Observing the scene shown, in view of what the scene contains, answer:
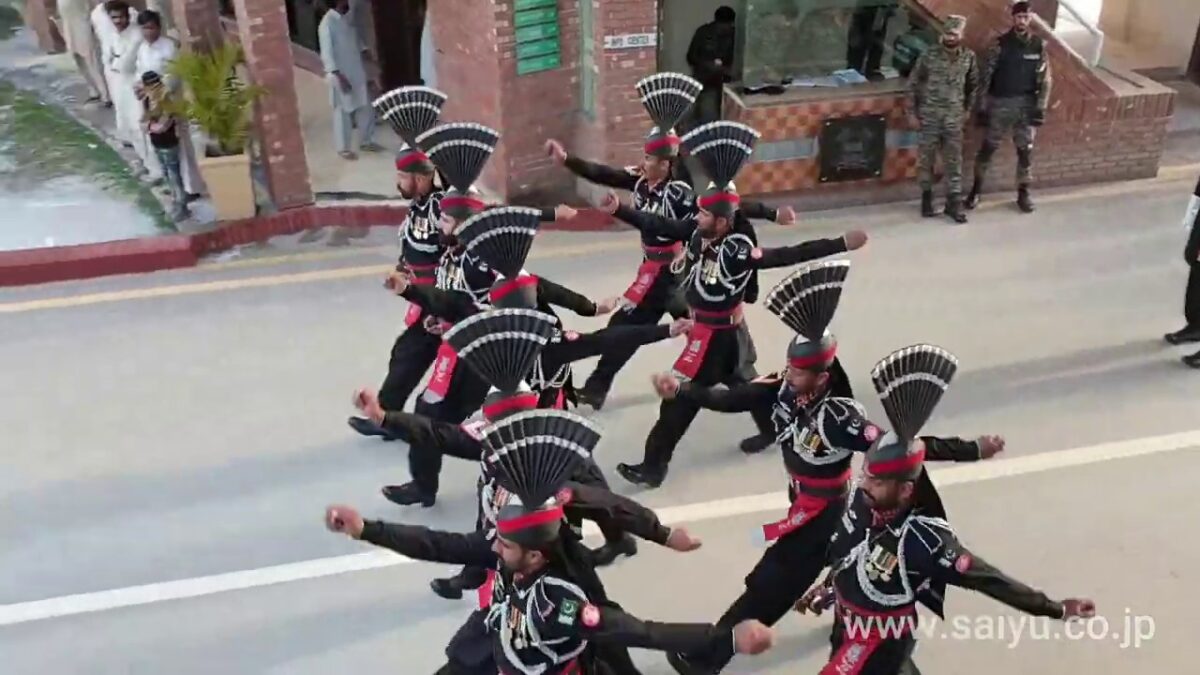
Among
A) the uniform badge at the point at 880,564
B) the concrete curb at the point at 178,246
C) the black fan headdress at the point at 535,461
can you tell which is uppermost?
the black fan headdress at the point at 535,461

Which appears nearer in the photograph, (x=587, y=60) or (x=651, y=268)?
(x=651, y=268)

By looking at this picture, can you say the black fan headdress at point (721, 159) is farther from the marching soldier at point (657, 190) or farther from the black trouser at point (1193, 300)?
the black trouser at point (1193, 300)

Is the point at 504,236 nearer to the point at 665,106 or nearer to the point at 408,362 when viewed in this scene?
the point at 408,362

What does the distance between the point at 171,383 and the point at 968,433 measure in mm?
4663

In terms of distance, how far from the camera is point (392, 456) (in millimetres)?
6156

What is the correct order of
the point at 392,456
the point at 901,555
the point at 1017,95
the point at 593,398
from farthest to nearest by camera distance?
1. the point at 1017,95
2. the point at 593,398
3. the point at 392,456
4. the point at 901,555

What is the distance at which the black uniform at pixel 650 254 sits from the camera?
244 inches

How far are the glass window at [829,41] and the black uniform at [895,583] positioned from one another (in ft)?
20.0

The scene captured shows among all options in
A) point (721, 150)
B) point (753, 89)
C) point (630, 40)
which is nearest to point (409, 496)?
point (721, 150)

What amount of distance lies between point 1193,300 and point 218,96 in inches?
265

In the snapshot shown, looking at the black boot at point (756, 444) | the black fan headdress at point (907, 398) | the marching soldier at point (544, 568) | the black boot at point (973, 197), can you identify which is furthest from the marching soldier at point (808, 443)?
the black boot at point (973, 197)

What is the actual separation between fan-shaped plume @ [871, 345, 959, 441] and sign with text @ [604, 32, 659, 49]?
211 inches

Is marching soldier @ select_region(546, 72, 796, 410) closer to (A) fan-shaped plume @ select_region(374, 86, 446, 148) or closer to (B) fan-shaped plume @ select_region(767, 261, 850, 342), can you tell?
(A) fan-shaped plume @ select_region(374, 86, 446, 148)

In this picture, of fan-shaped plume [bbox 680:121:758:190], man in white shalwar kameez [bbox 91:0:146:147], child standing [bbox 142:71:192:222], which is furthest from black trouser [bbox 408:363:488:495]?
man in white shalwar kameez [bbox 91:0:146:147]
